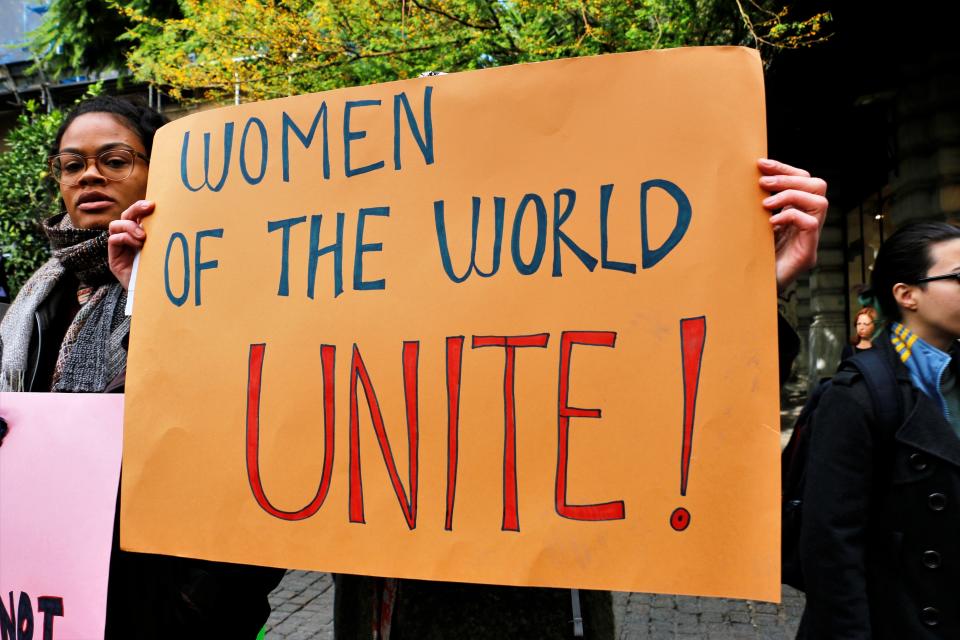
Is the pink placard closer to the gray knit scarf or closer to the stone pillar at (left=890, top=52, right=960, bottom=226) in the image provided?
the gray knit scarf

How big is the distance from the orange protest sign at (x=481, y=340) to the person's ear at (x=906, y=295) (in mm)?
1075

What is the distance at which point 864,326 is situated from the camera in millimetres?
6367

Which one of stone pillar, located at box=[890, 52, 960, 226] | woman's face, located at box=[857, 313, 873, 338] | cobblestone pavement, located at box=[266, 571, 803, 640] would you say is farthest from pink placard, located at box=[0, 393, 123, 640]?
stone pillar, located at box=[890, 52, 960, 226]

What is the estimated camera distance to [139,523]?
1.33 metres

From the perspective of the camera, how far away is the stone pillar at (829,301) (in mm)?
11648

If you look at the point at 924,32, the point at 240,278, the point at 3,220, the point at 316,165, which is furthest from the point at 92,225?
the point at 3,220

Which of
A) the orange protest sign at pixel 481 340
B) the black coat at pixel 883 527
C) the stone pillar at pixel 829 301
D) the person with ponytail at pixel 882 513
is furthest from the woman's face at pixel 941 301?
the stone pillar at pixel 829 301

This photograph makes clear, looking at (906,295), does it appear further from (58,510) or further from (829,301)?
(829,301)

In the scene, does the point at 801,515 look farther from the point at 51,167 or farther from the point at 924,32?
A: the point at 924,32

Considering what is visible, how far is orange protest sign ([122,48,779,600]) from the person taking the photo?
1.12m

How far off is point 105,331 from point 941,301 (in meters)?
2.01

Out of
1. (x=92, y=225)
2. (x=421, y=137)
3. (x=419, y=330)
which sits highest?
(x=421, y=137)

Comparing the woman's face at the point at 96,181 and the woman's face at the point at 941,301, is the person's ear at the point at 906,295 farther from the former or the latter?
the woman's face at the point at 96,181

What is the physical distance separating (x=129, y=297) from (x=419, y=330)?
2.04 feet
